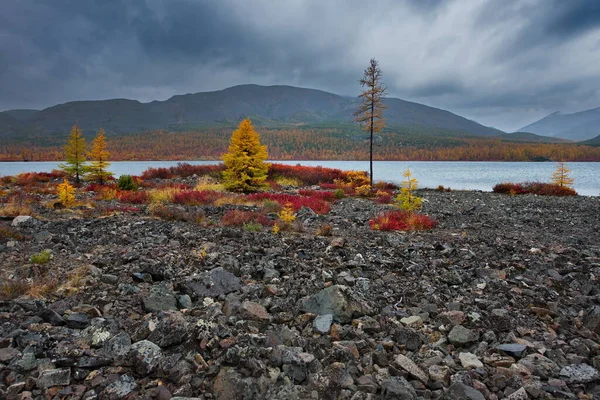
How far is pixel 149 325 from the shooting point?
11.7ft

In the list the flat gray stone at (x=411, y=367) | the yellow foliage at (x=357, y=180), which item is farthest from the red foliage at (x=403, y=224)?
the yellow foliage at (x=357, y=180)

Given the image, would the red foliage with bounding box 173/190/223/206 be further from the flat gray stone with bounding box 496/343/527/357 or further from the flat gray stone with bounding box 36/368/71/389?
the flat gray stone with bounding box 496/343/527/357

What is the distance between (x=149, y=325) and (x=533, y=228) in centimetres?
1167

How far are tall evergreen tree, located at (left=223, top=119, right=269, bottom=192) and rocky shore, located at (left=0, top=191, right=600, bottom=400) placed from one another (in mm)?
15389

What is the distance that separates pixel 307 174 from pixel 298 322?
29.2m

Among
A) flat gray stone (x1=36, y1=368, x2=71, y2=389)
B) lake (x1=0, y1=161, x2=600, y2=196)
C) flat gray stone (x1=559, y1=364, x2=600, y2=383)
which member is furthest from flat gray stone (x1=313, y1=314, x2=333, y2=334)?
lake (x1=0, y1=161, x2=600, y2=196)

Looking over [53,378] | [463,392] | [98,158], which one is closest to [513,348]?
[463,392]

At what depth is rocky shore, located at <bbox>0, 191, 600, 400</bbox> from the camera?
9.35 feet

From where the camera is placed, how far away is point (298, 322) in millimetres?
3979

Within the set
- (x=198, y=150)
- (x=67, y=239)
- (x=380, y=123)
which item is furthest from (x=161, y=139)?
(x=67, y=239)

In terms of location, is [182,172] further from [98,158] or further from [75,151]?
[75,151]

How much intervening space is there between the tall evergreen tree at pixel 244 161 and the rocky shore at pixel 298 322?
15.4 meters

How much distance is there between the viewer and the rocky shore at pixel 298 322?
2.85 m

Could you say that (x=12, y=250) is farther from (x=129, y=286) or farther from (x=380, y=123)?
(x=380, y=123)
